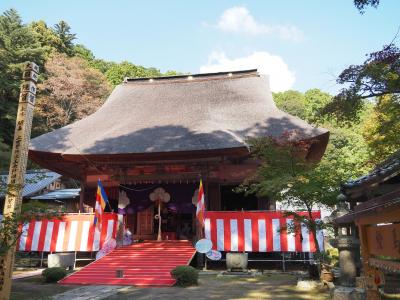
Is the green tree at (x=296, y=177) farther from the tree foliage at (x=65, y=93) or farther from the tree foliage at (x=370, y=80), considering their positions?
the tree foliage at (x=65, y=93)

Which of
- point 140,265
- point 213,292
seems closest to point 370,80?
point 213,292

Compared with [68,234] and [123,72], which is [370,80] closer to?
[68,234]

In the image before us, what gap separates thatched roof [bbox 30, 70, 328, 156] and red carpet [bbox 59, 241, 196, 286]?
355 cm

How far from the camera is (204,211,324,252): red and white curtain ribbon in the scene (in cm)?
1164

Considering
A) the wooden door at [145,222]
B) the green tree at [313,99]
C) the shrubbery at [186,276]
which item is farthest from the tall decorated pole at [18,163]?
the green tree at [313,99]

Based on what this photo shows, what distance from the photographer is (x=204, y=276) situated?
10555mm

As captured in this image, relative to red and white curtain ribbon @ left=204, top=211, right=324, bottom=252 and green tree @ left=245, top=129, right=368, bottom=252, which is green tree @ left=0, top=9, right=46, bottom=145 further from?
green tree @ left=245, top=129, right=368, bottom=252

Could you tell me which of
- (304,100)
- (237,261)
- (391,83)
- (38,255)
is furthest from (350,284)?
(304,100)

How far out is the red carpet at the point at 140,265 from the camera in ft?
31.6

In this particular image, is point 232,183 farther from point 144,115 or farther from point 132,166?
point 144,115

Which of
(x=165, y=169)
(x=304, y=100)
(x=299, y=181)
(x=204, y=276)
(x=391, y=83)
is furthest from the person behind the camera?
(x=304, y=100)

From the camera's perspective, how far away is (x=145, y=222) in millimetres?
15523

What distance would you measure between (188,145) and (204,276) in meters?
4.41

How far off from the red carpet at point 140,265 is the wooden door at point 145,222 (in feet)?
6.00
